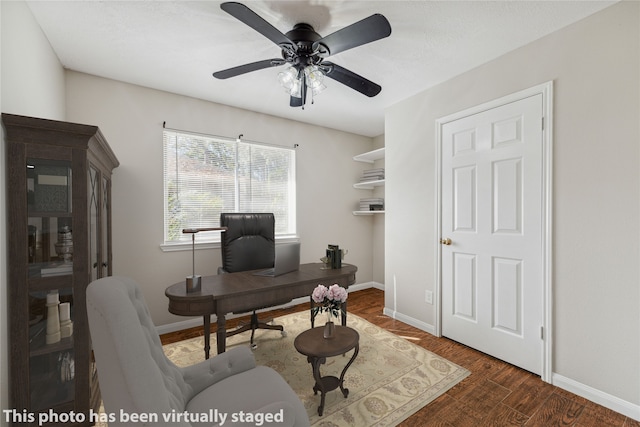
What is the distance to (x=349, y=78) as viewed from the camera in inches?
75.6

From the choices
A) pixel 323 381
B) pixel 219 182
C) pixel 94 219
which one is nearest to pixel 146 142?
pixel 219 182

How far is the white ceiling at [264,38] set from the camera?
1700 mm

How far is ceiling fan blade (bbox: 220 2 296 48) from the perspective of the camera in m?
1.28

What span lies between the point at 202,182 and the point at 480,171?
284 centimetres

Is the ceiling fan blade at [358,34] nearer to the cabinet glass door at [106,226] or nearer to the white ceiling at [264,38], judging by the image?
the white ceiling at [264,38]

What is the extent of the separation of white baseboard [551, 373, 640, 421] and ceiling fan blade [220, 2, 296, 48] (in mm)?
2916

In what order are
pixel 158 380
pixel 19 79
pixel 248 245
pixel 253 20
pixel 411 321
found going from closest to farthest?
pixel 158 380 → pixel 253 20 → pixel 19 79 → pixel 248 245 → pixel 411 321

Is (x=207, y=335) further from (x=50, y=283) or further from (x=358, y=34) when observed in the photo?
(x=358, y=34)

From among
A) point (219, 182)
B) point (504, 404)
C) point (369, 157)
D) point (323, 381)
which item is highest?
point (369, 157)

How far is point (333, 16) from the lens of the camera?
1.76m

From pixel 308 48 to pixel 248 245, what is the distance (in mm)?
1838

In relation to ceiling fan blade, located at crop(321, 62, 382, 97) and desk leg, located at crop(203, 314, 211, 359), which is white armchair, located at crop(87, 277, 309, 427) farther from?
ceiling fan blade, located at crop(321, 62, 382, 97)

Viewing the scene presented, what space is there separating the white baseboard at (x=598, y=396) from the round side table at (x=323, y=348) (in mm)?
1504

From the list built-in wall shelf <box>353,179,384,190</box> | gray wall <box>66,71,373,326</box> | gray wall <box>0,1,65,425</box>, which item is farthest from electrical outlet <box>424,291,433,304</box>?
gray wall <box>0,1,65,425</box>
